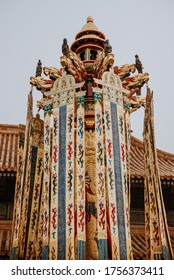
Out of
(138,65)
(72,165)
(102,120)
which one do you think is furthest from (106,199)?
(138,65)

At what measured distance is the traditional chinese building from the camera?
6.51 m

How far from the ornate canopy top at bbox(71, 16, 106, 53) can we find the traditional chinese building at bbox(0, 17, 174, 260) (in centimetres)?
65

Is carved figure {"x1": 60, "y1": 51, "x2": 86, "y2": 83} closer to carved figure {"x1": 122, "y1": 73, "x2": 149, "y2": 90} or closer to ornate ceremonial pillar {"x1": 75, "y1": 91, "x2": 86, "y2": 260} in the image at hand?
ornate ceremonial pillar {"x1": 75, "y1": 91, "x2": 86, "y2": 260}

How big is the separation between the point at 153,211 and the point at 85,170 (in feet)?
4.39

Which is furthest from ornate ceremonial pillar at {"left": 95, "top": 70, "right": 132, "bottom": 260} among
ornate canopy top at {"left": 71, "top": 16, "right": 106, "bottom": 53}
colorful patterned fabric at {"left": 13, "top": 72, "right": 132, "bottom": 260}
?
ornate canopy top at {"left": 71, "top": 16, "right": 106, "bottom": 53}

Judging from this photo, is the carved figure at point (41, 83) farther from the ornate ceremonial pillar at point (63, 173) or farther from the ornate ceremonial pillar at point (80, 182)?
the ornate ceremonial pillar at point (80, 182)

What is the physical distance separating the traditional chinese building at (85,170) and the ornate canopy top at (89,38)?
65 cm

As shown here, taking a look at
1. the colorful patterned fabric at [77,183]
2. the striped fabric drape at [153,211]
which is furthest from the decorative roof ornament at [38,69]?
the striped fabric drape at [153,211]

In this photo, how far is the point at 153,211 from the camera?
7148 mm

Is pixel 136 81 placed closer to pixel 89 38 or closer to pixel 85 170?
pixel 89 38

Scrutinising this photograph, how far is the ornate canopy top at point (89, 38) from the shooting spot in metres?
9.19

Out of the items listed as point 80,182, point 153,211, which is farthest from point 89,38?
point 153,211

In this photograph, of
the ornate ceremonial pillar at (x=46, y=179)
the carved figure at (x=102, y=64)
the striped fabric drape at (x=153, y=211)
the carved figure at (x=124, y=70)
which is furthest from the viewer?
the carved figure at (x=124, y=70)
